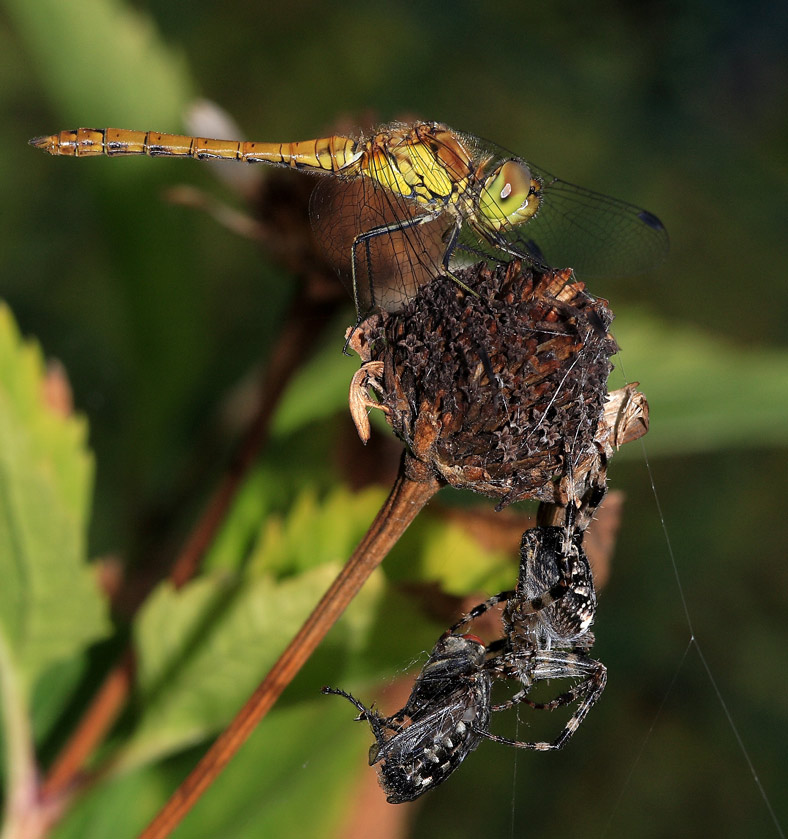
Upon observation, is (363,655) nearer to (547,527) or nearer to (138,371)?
(547,527)

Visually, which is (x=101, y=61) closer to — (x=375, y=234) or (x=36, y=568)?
(x=375, y=234)

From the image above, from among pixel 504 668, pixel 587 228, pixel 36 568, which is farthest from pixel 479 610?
pixel 587 228

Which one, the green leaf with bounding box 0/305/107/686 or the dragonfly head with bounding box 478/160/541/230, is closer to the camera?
the green leaf with bounding box 0/305/107/686

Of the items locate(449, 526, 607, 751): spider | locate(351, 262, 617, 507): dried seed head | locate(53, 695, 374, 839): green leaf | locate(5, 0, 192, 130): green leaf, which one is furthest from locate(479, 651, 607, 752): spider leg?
locate(5, 0, 192, 130): green leaf

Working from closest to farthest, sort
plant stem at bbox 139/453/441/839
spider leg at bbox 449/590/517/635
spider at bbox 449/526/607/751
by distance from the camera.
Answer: plant stem at bbox 139/453/441/839, spider at bbox 449/526/607/751, spider leg at bbox 449/590/517/635

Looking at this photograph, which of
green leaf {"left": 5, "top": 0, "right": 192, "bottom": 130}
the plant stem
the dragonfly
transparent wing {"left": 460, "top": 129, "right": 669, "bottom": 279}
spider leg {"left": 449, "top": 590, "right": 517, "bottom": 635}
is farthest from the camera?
green leaf {"left": 5, "top": 0, "right": 192, "bottom": 130}

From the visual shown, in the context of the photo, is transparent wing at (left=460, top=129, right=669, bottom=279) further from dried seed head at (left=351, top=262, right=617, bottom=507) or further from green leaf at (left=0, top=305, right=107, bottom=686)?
green leaf at (left=0, top=305, right=107, bottom=686)

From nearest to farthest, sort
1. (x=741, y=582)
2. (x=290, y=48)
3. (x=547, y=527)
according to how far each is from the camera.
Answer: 1. (x=547, y=527)
2. (x=741, y=582)
3. (x=290, y=48)

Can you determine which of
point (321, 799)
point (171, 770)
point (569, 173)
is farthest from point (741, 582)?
point (171, 770)
